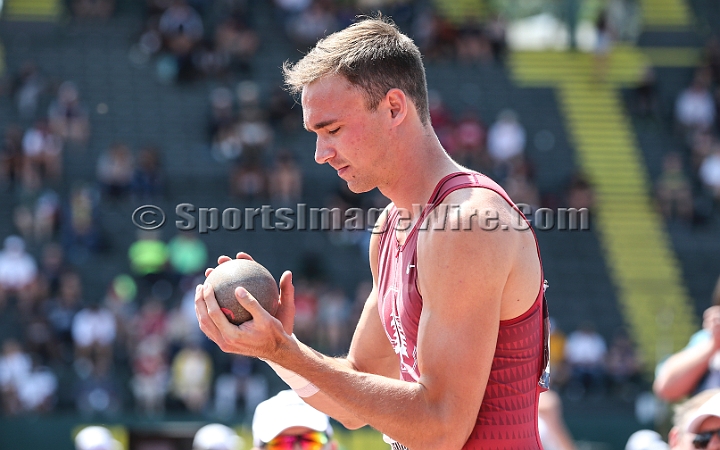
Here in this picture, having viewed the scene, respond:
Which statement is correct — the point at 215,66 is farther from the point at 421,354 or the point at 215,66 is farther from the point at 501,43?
the point at 421,354

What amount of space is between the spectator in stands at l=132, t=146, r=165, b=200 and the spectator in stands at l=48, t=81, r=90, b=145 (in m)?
1.48

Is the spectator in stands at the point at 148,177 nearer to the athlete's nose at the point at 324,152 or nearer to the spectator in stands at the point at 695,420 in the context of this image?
the spectator in stands at the point at 695,420

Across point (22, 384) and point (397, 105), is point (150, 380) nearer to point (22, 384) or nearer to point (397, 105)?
point (22, 384)

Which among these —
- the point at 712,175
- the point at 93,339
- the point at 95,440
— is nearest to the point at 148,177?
the point at 93,339

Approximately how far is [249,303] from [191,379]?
13.1 meters

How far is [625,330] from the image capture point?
63.0 ft

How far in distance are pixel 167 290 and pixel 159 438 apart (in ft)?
29.8

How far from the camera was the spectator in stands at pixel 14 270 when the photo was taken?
17031 millimetres

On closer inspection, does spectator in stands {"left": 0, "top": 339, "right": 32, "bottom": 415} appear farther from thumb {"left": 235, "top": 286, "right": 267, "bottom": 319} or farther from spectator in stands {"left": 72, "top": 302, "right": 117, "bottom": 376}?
thumb {"left": 235, "top": 286, "right": 267, "bottom": 319}

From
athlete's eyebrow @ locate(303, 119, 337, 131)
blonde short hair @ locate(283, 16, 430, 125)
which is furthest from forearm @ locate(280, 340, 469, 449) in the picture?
blonde short hair @ locate(283, 16, 430, 125)

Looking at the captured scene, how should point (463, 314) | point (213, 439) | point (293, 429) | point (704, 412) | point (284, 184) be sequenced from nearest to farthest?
point (463, 314) < point (704, 412) < point (293, 429) < point (213, 439) < point (284, 184)

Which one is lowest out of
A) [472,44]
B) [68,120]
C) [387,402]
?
[387,402]

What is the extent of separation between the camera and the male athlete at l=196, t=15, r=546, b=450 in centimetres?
292

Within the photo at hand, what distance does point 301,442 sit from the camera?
4738 mm
